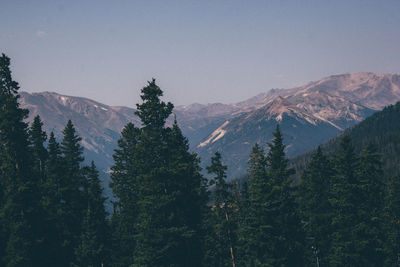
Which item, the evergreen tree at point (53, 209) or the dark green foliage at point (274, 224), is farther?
the evergreen tree at point (53, 209)

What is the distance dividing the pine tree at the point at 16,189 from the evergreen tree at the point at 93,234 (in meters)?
5.75

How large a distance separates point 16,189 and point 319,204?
99.9 feet

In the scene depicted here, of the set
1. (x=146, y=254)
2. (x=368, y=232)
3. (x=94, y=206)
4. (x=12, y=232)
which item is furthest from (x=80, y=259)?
(x=368, y=232)

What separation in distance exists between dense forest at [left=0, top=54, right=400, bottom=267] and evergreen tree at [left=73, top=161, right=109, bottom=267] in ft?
0.35

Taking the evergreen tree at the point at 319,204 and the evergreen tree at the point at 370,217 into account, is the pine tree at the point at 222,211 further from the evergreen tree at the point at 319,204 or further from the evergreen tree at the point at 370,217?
the evergreen tree at the point at 370,217

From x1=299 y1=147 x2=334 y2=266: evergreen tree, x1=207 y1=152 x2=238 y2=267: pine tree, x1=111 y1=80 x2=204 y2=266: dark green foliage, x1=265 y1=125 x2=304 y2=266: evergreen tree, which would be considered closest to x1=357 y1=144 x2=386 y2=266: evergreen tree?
x1=265 y1=125 x2=304 y2=266: evergreen tree

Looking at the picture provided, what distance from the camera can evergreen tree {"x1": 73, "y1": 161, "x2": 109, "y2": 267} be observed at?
115ft

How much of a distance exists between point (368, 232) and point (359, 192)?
11.2 ft

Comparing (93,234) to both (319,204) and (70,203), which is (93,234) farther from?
(319,204)

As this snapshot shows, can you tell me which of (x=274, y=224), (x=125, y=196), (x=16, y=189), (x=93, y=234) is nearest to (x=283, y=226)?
(x=274, y=224)

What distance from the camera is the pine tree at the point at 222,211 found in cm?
3791

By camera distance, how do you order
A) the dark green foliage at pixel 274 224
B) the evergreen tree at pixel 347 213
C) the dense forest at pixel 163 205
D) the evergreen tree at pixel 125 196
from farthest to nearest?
the evergreen tree at pixel 125 196 → the dark green foliage at pixel 274 224 → the evergreen tree at pixel 347 213 → the dense forest at pixel 163 205

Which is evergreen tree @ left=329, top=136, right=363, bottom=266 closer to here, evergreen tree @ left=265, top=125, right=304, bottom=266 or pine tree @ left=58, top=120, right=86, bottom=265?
evergreen tree @ left=265, top=125, right=304, bottom=266

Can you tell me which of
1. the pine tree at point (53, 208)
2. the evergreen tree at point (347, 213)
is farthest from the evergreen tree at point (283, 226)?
the pine tree at point (53, 208)
